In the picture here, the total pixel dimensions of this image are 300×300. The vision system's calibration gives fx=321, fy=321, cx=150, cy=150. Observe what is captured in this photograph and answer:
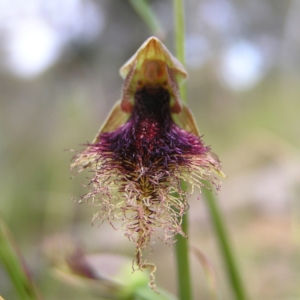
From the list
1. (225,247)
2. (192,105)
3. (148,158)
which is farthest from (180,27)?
(192,105)

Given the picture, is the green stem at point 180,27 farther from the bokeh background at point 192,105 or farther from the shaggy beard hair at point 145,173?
the bokeh background at point 192,105

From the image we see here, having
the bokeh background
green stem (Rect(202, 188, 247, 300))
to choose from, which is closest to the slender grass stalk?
green stem (Rect(202, 188, 247, 300))

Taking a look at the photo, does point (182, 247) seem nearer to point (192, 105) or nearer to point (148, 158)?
point (148, 158)

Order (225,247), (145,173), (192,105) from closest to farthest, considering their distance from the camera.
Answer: (145,173)
(225,247)
(192,105)

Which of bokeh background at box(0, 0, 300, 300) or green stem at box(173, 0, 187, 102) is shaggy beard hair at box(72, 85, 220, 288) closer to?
green stem at box(173, 0, 187, 102)

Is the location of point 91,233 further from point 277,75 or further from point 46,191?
point 277,75
